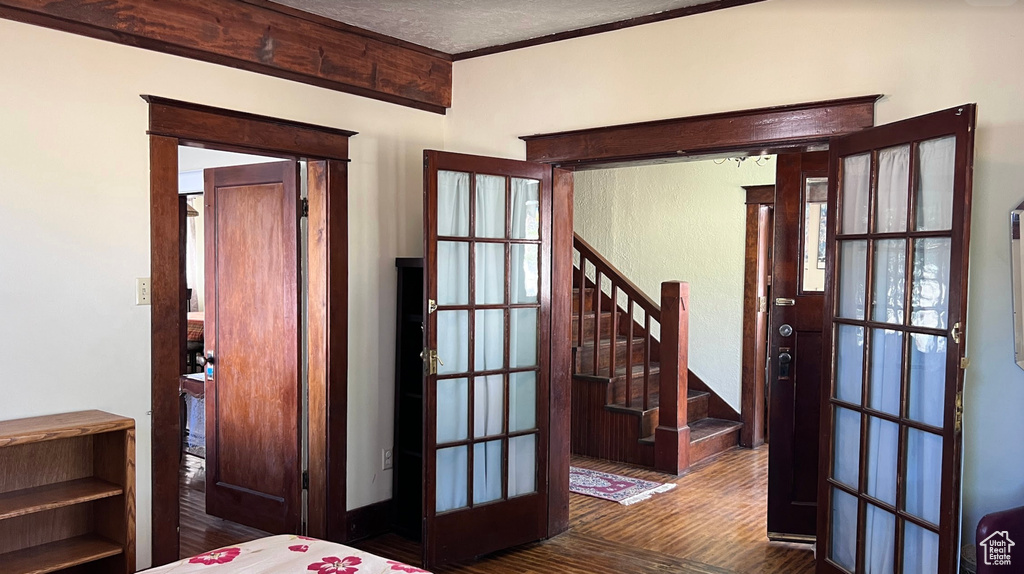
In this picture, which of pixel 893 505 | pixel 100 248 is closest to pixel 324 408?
pixel 100 248

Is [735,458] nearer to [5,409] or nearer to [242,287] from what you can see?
[242,287]

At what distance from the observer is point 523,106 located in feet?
14.2

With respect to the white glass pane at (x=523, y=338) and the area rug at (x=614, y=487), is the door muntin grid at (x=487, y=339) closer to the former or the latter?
the white glass pane at (x=523, y=338)

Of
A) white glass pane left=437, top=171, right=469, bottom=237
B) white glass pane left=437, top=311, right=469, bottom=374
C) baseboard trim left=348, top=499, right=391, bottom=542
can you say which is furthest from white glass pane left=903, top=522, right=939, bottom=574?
baseboard trim left=348, top=499, right=391, bottom=542

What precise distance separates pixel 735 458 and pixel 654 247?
2023 millimetres

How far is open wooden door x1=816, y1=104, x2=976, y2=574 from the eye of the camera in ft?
8.77

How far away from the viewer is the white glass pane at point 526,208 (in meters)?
4.12

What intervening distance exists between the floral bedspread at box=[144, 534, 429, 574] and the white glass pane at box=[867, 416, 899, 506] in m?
1.88

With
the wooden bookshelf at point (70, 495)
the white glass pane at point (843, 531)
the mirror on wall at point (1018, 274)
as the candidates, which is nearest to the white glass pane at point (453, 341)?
the wooden bookshelf at point (70, 495)

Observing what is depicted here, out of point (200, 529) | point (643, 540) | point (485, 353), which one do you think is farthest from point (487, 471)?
point (200, 529)

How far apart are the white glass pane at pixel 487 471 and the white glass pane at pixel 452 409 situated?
0.14 metres

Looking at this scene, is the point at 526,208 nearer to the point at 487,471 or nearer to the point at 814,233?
the point at 487,471

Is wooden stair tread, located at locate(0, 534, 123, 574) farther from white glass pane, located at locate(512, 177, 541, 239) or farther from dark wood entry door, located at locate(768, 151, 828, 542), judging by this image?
dark wood entry door, located at locate(768, 151, 828, 542)

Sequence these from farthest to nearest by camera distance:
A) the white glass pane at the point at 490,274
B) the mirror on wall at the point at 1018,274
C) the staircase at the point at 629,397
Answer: the staircase at the point at 629,397 → the white glass pane at the point at 490,274 → the mirror on wall at the point at 1018,274
